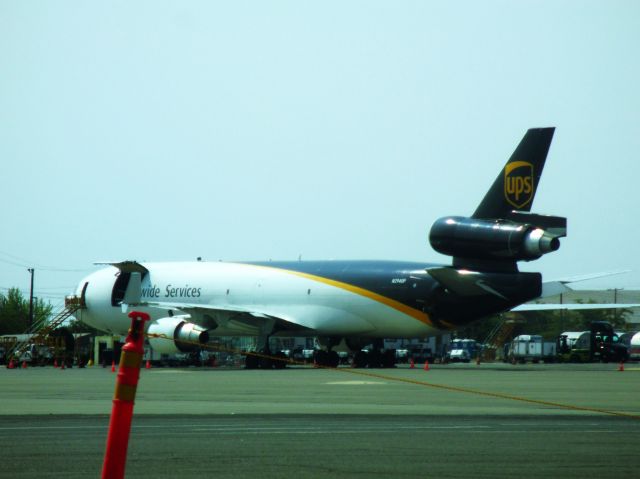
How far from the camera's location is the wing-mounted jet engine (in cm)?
4200

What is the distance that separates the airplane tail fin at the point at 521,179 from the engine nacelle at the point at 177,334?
1596 centimetres

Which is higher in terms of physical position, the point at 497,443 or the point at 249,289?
the point at 249,289

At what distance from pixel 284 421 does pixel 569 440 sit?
5.13 m

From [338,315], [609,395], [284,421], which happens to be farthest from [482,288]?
[284,421]

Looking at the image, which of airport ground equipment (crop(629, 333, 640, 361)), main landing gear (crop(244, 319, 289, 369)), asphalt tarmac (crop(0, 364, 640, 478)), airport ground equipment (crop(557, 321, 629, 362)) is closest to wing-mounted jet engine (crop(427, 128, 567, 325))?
main landing gear (crop(244, 319, 289, 369))

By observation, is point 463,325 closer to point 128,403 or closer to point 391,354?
point 391,354

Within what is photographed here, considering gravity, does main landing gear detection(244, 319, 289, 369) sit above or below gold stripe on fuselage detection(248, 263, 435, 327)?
below

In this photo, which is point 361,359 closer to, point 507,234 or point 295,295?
point 295,295

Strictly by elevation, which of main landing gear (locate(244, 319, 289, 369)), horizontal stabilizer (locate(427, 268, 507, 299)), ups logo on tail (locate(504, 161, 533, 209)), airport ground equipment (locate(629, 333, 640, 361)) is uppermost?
ups logo on tail (locate(504, 161, 533, 209))

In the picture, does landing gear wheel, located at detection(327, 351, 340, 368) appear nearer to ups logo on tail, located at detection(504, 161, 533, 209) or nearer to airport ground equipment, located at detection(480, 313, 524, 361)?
ups logo on tail, located at detection(504, 161, 533, 209)

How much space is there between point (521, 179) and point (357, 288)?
12.7 m

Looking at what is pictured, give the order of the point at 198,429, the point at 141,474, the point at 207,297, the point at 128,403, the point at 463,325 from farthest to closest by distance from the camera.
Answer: the point at 207,297 → the point at 463,325 → the point at 198,429 → the point at 141,474 → the point at 128,403

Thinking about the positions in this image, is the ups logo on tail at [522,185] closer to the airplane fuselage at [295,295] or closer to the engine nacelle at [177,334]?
the airplane fuselage at [295,295]

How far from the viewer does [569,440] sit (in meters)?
14.4
